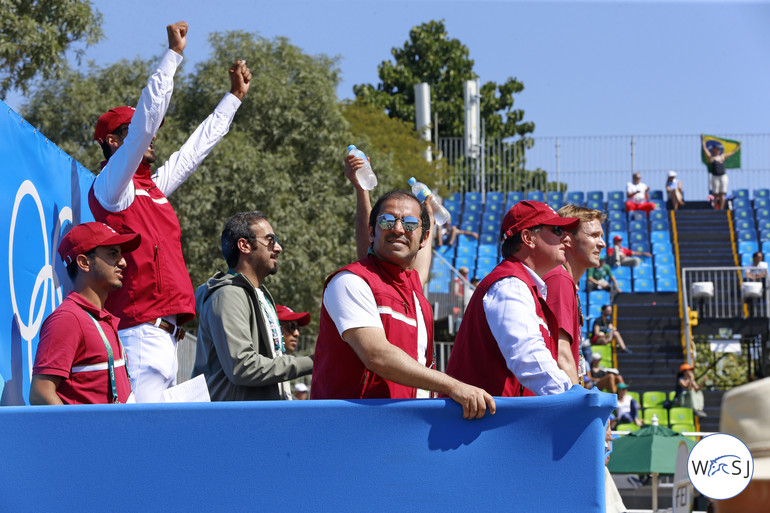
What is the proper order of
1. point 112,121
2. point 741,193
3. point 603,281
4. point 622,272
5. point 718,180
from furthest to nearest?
point 741,193 < point 718,180 < point 622,272 < point 603,281 < point 112,121

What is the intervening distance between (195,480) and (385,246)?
3.64ft

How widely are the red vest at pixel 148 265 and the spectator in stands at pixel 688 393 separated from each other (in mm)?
14329

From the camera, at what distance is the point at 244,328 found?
429 centimetres

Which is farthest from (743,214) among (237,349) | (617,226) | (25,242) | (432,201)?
(25,242)

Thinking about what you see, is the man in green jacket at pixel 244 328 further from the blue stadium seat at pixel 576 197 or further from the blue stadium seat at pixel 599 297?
the blue stadium seat at pixel 576 197

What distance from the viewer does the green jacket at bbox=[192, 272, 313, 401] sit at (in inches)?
165

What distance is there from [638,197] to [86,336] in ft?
90.4

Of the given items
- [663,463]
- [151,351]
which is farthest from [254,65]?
[151,351]

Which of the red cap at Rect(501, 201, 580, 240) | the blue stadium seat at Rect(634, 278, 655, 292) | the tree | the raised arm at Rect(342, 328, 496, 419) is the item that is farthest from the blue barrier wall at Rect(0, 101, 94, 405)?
the blue stadium seat at Rect(634, 278, 655, 292)

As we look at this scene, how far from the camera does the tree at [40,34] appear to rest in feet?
49.8

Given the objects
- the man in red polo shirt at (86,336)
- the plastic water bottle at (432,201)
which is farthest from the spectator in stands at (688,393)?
the man in red polo shirt at (86,336)

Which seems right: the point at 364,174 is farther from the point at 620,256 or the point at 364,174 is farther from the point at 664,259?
the point at 664,259

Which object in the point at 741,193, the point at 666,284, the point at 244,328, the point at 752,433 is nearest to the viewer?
the point at 752,433

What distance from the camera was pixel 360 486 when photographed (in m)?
3.19
